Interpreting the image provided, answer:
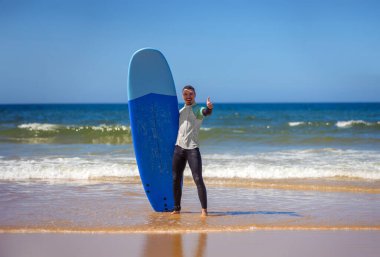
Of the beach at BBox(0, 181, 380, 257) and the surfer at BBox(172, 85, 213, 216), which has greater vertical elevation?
the surfer at BBox(172, 85, 213, 216)

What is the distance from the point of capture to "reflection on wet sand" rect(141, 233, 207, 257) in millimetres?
4352

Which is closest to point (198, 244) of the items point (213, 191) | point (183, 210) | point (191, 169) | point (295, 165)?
point (191, 169)

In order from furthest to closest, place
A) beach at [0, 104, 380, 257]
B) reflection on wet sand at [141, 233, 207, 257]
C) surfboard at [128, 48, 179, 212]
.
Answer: surfboard at [128, 48, 179, 212] < beach at [0, 104, 380, 257] < reflection on wet sand at [141, 233, 207, 257]

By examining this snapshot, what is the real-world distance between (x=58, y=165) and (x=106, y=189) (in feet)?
8.85

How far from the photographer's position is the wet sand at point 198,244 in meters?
4.36

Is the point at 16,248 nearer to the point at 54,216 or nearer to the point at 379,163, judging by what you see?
the point at 54,216

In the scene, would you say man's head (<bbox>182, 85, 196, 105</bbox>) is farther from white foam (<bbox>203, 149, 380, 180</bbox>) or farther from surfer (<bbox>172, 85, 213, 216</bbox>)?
white foam (<bbox>203, 149, 380, 180</bbox>)

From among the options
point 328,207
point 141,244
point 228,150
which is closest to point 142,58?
point 141,244

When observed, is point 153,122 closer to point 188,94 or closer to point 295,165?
point 188,94

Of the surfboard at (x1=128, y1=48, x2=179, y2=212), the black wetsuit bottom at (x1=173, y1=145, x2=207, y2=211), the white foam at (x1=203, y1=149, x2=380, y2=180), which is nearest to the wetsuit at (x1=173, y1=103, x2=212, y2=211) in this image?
the black wetsuit bottom at (x1=173, y1=145, x2=207, y2=211)

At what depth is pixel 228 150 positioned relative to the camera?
45.5ft

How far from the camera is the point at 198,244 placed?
4.66m

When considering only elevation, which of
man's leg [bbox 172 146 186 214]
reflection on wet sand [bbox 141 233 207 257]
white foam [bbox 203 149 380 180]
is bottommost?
white foam [bbox 203 149 380 180]

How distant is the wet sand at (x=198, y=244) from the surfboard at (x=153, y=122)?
124cm
